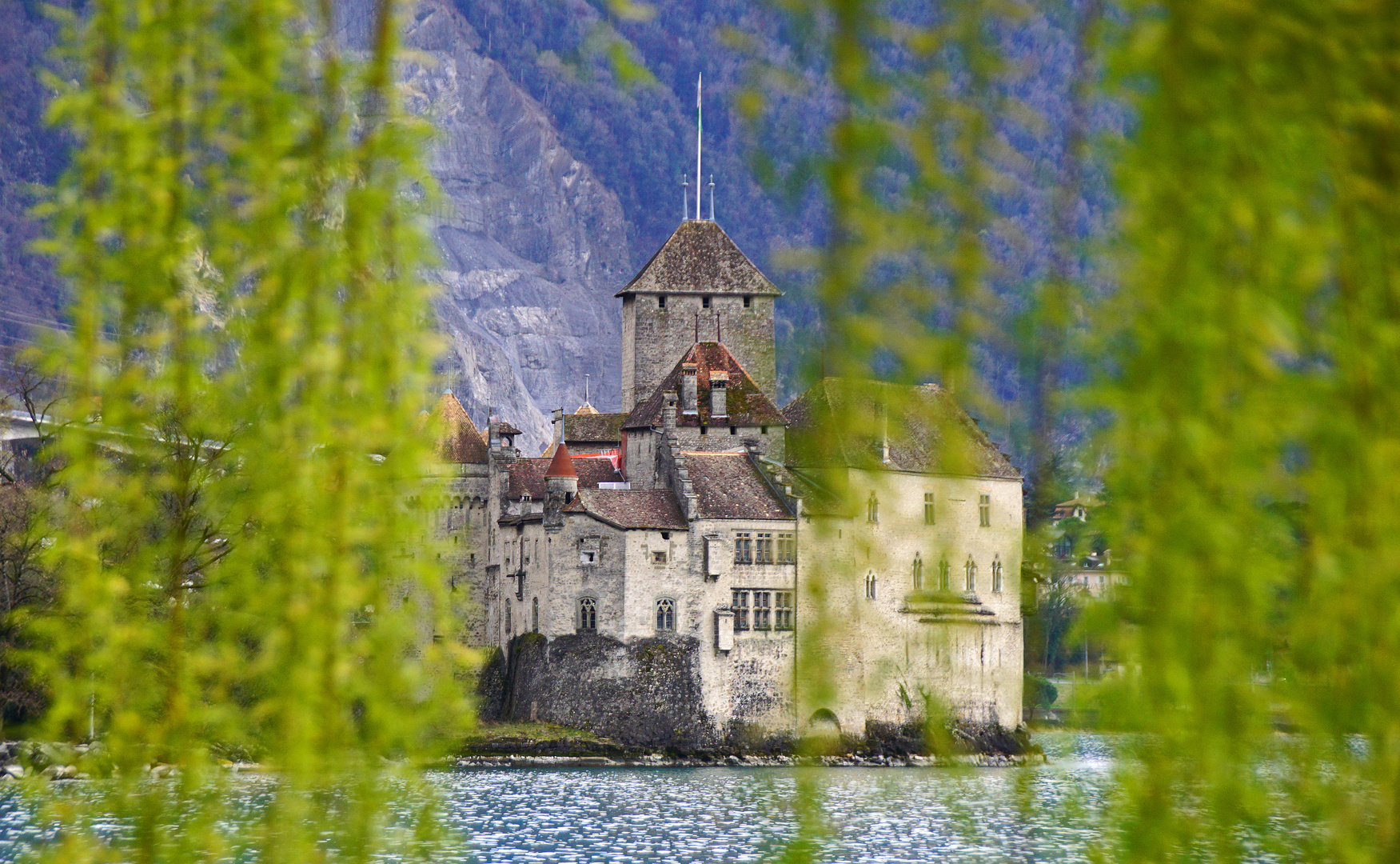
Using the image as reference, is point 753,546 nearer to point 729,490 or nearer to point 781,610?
point 729,490

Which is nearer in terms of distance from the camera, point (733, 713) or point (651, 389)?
point (733, 713)

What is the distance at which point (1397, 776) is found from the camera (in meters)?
2.83

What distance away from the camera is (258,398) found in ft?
11.6

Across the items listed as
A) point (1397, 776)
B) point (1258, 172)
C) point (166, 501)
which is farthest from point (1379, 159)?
point (166, 501)

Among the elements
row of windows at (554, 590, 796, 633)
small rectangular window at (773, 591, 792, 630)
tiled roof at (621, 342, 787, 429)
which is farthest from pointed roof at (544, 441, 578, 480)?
Result: small rectangular window at (773, 591, 792, 630)

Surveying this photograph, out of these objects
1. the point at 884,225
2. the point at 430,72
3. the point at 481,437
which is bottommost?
the point at 884,225

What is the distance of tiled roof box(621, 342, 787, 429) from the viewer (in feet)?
231

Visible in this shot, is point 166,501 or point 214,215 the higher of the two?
point 214,215

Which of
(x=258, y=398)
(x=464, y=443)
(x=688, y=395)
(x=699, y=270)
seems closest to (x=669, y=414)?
(x=688, y=395)

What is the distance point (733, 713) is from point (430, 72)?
466ft

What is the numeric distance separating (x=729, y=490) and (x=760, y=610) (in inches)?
180

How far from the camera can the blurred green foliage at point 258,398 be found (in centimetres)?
347

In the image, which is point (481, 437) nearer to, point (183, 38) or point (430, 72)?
point (183, 38)

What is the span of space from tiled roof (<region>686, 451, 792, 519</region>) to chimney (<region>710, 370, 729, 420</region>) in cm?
268
